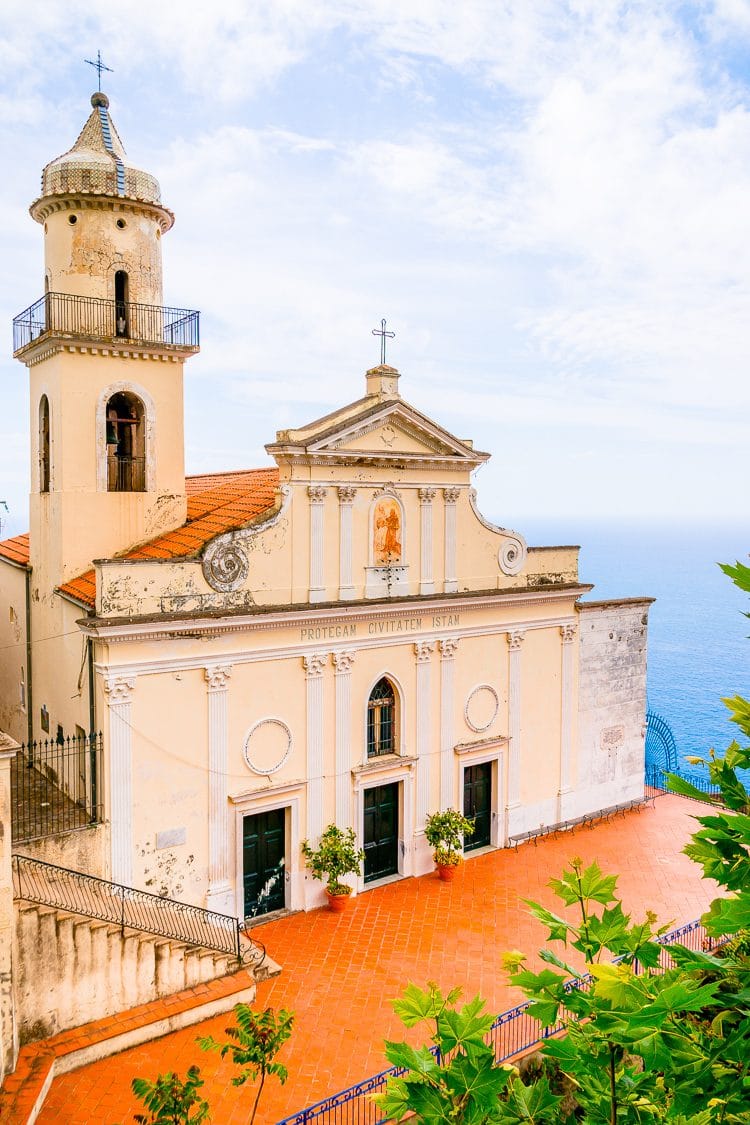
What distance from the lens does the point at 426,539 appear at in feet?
58.9

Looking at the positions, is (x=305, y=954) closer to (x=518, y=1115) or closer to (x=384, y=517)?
(x=384, y=517)

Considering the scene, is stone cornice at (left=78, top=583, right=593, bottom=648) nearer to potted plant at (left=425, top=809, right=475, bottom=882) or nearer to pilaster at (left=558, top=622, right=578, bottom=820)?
pilaster at (left=558, top=622, right=578, bottom=820)

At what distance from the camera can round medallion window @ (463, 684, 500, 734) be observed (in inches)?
747

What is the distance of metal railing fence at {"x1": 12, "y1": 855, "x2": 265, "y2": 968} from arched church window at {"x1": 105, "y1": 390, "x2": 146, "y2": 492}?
23.7ft

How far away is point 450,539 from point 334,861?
697cm

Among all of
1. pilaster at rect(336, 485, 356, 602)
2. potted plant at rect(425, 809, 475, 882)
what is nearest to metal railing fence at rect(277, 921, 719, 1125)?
potted plant at rect(425, 809, 475, 882)

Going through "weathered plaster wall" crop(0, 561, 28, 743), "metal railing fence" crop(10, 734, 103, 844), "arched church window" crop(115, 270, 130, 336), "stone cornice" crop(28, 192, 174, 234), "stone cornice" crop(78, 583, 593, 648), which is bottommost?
"metal railing fence" crop(10, 734, 103, 844)

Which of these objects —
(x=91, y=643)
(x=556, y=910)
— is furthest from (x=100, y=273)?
(x=556, y=910)

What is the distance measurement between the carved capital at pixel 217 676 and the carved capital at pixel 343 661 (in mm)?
2289

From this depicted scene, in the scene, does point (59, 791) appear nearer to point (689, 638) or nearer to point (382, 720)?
point (382, 720)

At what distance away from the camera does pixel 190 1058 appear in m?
12.2

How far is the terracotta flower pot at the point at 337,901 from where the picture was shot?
16406mm

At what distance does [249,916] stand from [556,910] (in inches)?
232

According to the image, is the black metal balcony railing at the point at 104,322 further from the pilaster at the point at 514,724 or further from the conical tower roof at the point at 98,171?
the pilaster at the point at 514,724
